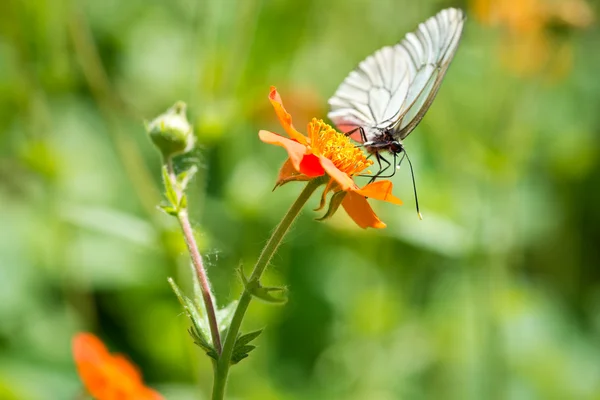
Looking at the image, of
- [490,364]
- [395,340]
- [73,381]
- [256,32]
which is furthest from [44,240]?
[490,364]

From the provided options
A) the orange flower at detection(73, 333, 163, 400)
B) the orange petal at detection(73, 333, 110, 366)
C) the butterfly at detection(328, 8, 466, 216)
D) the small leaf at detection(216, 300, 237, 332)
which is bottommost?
the small leaf at detection(216, 300, 237, 332)

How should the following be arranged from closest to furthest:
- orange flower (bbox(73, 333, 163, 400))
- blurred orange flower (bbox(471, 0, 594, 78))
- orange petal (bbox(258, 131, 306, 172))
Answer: orange petal (bbox(258, 131, 306, 172)) < orange flower (bbox(73, 333, 163, 400)) < blurred orange flower (bbox(471, 0, 594, 78))

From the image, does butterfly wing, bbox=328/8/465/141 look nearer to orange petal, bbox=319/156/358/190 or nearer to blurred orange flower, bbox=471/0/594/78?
orange petal, bbox=319/156/358/190

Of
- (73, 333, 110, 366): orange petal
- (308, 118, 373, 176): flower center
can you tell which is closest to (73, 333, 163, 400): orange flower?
(73, 333, 110, 366): orange petal

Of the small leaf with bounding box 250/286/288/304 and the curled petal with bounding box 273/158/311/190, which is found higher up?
the curled petal with bounding box 273/158/311/190

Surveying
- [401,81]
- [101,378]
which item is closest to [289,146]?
[401,81]

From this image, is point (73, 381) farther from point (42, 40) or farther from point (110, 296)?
point (42, 40)

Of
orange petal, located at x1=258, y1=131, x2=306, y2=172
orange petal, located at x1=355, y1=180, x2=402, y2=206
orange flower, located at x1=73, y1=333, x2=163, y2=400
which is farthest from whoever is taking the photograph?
orange flower, located at x1=73, y1=333, x2=163, y2=400
